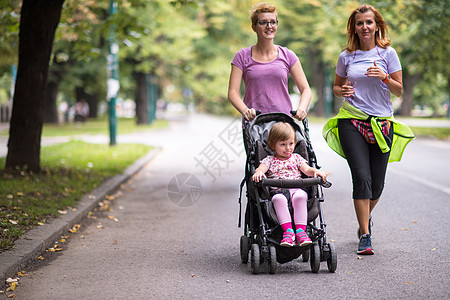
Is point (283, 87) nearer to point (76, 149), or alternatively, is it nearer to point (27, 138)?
point (27, 138)

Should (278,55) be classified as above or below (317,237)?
above

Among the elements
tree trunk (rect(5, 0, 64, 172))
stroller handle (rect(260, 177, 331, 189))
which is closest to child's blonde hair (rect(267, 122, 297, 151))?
stroller handle (rect(260, 177, 331, 189))

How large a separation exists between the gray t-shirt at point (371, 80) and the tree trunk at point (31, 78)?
6.45 meters

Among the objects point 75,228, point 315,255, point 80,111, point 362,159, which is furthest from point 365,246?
point 80,111

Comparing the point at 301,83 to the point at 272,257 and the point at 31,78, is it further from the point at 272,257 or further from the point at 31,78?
the point at 31,78

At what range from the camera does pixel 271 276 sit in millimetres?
4863

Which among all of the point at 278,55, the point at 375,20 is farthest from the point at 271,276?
the point at 375,20

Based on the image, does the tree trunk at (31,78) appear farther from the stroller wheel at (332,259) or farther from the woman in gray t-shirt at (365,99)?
the stroller wheel at (332,259)

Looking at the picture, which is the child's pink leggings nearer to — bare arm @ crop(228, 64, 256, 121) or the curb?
bare arm @ crop(228, 64, 256, 121)

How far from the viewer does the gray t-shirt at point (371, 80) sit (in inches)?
218

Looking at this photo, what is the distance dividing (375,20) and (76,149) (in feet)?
43.3

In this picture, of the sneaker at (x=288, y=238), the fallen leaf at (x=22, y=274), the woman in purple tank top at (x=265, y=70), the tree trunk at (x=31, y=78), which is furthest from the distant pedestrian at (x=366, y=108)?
the tree trunk at (x=31, y=78)

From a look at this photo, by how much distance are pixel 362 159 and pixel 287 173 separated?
93 centimetres

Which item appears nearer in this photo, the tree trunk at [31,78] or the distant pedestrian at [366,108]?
the distant pedestrian at [366,108]
